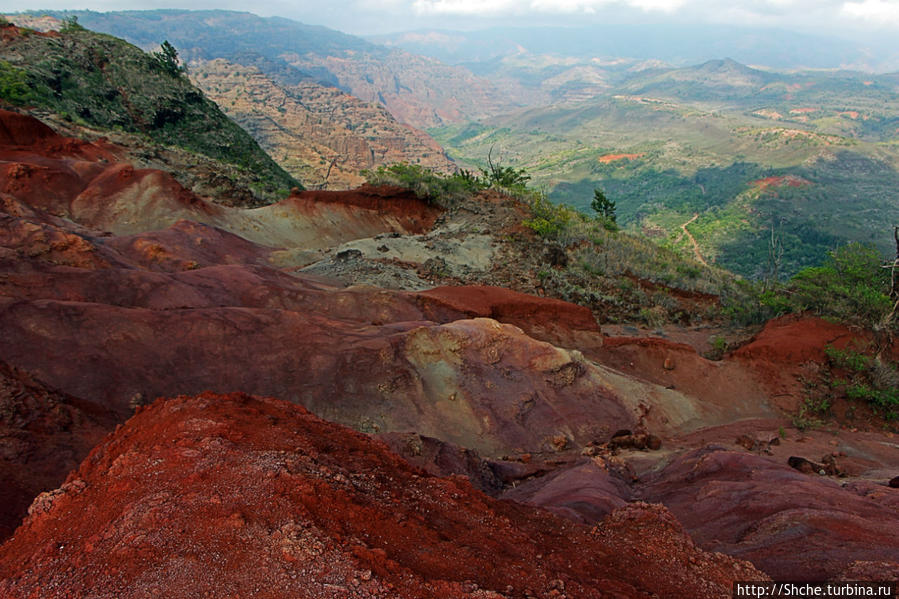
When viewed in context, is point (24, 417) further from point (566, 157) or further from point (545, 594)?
point (566, 157)

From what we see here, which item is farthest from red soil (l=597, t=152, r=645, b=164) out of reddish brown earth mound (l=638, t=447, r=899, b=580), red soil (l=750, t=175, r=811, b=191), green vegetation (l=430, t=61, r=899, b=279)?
reddish brown earth mound (l=638, t=447, r=899, b=580)

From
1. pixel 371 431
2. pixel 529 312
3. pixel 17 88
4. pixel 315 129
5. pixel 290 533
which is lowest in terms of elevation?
pixel 529 312

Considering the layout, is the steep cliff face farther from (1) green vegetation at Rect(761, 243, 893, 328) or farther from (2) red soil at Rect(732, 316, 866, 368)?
(2) red soil at Rect(732, 316, 866, 368)

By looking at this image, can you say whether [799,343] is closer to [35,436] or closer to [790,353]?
[790,353]

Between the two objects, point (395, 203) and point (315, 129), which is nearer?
point (395, 203)

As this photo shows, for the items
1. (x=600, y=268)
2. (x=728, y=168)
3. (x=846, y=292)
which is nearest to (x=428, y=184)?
(x=600, y=268)

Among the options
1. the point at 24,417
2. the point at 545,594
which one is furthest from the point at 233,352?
the point at 545,594

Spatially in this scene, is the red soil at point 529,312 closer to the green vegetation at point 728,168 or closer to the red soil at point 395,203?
the red soil at point 395,203
